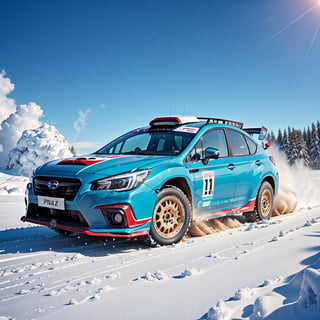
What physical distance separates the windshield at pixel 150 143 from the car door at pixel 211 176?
0.77 feet

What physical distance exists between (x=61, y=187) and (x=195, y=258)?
173cm

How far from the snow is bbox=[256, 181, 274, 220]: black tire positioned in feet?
3.89

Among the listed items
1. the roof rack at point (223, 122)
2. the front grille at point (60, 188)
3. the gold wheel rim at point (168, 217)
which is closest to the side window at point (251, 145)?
the roof rack at point (223, 122)

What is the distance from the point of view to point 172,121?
509cm

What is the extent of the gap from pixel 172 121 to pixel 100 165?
173 cm

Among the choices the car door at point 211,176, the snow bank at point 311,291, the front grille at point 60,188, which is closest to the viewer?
the snow bank at point 311,291

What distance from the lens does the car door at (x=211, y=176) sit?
171 inches

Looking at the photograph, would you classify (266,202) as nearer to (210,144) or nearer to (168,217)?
(210,144)

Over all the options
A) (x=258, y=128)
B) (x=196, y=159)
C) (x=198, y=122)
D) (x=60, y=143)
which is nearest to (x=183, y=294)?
(x=196, y=159)

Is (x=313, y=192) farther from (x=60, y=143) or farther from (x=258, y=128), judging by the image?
(x=60, y=143)

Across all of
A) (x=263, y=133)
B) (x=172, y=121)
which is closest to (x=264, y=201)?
(x=263, y=133)

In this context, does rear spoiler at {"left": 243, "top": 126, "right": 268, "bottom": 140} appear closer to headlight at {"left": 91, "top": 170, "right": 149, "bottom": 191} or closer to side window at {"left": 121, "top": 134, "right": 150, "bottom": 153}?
side window at {"left": 121, "top": 134, "right": 150, "bottom": 153}

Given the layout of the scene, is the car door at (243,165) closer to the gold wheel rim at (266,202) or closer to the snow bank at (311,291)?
the gold wheel rim at (266,202)

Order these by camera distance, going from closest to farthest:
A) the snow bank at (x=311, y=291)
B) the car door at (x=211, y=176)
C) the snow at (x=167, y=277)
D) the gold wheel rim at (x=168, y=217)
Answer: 1. the snow bank at (x=311, y=291)
2. the snow at (x=167, y=277)
3. the gold wheel rim at (x=168, y=217)
4. the car door at (x=211, y=176)
